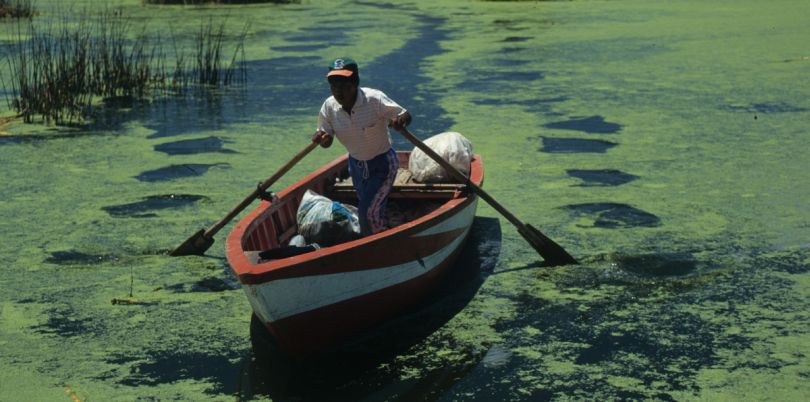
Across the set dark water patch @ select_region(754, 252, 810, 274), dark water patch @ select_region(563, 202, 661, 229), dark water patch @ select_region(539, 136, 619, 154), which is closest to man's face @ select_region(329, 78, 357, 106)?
dark water patch @ select_region(563, 202, 661, 229)

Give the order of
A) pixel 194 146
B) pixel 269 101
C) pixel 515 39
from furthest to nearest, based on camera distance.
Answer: pixel 515 39
pixel 269 101
pixel 194 146

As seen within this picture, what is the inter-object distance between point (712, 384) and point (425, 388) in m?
0.99

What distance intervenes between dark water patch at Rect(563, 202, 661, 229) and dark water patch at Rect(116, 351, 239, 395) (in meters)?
2.48

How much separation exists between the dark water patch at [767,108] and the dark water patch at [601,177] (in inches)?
91.7

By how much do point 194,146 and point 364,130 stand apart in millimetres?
3727

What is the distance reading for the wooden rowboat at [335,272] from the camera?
4.00 m

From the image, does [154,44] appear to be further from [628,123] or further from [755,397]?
[755,397]

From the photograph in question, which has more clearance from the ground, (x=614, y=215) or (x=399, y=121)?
(x=399, y=121)

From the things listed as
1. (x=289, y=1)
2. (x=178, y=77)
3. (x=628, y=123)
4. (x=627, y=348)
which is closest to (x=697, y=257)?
(x=627, y=348)

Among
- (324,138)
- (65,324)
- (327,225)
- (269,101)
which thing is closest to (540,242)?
(327,225)

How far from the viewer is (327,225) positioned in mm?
4906

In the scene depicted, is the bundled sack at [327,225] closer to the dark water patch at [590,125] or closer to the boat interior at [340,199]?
the boat interior at [340,199]

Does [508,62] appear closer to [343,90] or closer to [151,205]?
[151,205]

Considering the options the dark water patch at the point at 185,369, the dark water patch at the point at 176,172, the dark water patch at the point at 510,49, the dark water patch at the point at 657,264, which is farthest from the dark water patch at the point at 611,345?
the dark water patch at the point at 510,49
